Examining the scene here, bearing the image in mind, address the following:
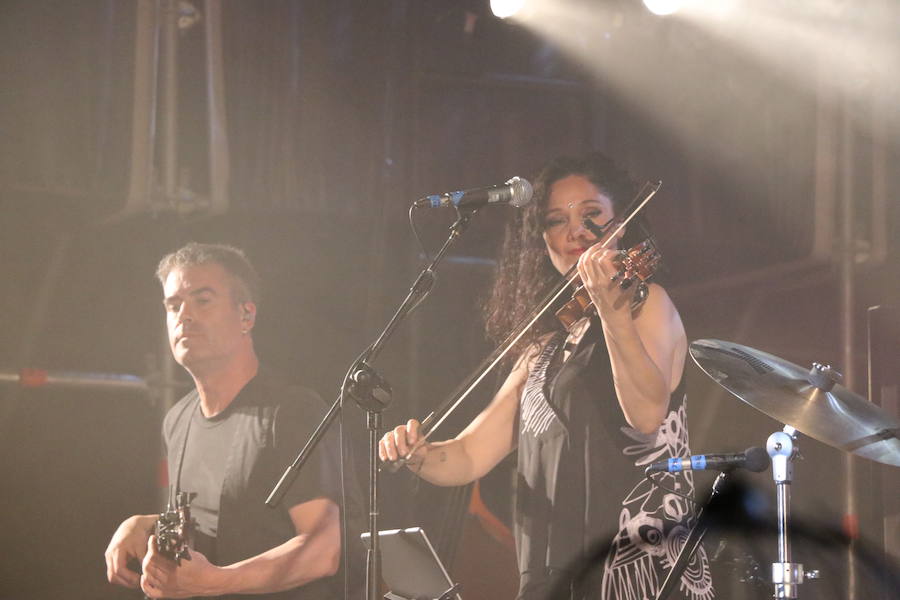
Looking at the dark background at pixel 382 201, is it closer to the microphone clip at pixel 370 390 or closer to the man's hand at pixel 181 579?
the man's hand at pixel 181 579

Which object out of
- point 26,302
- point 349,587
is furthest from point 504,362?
point 26,302

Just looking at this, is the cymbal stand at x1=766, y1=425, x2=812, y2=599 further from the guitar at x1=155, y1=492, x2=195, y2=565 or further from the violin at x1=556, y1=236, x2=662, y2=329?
the guitar at x1=155, y1=492, x2=195, y2=565

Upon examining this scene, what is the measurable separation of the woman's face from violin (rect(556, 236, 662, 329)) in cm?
6

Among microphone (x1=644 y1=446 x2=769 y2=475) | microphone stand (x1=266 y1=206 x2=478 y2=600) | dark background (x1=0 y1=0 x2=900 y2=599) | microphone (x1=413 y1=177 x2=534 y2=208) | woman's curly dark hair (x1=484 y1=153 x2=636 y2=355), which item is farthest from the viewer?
woman's curly dark hair (x1=484 y1=153 x2=636 y2=355)

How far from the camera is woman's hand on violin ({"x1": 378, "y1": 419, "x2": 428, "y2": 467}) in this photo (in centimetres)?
340

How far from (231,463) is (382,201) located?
3.52ft

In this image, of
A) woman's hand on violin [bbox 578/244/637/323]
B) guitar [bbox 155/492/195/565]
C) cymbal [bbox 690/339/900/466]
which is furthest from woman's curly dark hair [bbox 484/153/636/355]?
guitar [bbox 155/492/195/565]

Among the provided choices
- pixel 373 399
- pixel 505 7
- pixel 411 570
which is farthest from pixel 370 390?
pixel 505 7

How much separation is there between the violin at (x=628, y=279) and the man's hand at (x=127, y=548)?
1533mm

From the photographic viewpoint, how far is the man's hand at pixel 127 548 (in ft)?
11.0

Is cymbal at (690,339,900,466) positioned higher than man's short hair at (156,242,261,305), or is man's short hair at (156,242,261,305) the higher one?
man's short hair at (156,242,261,305)

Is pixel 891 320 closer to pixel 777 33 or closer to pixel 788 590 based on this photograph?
pixel 777 33

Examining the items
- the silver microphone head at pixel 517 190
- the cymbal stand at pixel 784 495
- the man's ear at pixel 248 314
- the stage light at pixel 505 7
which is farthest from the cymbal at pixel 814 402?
the stage light at pixel 505 7

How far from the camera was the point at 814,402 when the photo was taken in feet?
8.04
